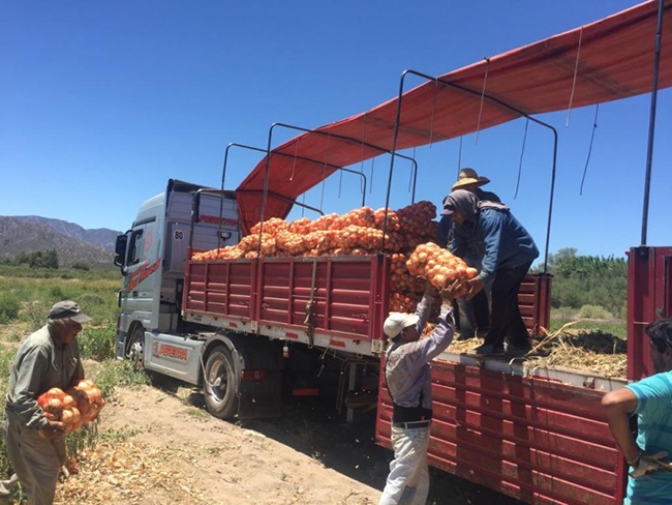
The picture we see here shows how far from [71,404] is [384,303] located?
2.53 metres

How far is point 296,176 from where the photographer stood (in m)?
8.69

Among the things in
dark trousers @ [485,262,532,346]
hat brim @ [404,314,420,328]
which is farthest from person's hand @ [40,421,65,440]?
dark trousers @ [485,262,532,346]

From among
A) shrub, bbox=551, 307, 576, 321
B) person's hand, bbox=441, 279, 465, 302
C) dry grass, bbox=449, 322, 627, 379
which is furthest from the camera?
shrub, bbox=551, 307, 576, 321

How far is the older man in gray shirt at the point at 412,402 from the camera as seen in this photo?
13.1 feet

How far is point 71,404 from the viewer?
3.78 meters

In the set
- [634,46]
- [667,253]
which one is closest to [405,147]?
[634,46]

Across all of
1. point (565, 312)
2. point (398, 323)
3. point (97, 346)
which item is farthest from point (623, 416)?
point (565, 312)

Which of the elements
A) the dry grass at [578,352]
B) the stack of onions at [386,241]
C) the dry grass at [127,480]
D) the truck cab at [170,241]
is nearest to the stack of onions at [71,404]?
the dry grass at [127,480]

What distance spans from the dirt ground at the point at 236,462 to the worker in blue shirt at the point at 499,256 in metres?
1.45

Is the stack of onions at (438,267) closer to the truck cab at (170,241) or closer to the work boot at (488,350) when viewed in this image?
the work boot at (488,350)

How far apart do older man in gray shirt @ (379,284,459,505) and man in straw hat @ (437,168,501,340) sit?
1.11 metres

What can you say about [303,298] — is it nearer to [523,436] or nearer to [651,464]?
[523,436]

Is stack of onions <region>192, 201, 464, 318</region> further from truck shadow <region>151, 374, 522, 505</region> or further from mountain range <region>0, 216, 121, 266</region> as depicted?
mountain range <region>0, 216, 121, 266</region>

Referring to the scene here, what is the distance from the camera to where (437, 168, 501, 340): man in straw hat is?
5.07 m
